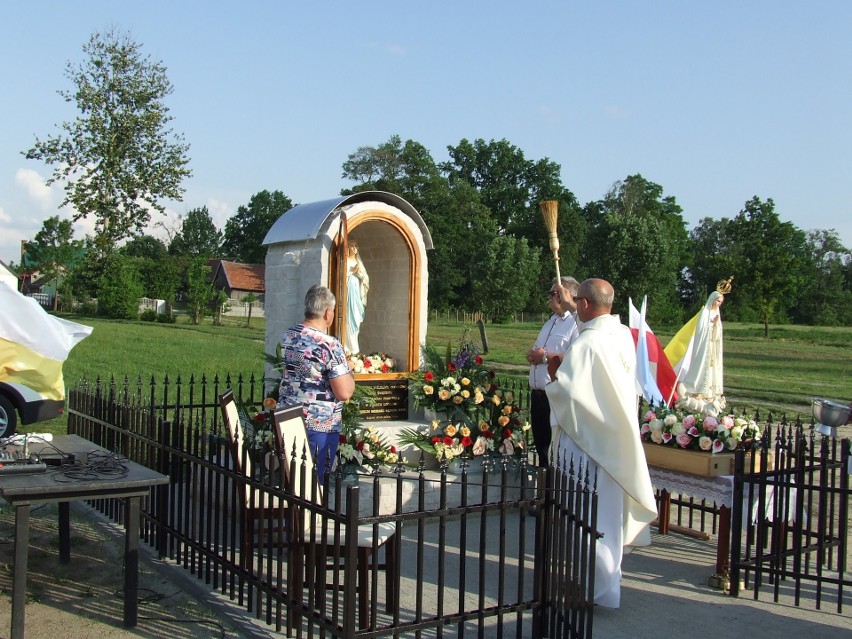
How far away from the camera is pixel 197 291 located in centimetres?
4234

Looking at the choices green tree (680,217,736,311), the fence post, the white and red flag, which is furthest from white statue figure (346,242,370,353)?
green tree (680,217,736,311)

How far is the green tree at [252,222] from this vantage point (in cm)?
8656

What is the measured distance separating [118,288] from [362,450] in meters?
38.3

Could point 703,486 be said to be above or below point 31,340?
below

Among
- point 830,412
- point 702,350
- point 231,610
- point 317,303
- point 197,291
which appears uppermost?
point 197,291

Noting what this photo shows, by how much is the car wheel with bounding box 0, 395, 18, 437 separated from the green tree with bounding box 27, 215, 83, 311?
35.8 metres

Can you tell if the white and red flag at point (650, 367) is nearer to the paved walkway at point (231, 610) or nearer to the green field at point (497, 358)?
the paved walkway at point (231, 610)

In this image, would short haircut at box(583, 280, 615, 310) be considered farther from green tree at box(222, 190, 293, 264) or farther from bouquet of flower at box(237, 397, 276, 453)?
green tree at box(222, 190, 293, 264)

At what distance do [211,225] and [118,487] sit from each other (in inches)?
4458

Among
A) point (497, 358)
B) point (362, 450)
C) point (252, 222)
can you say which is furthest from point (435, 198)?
point (362, 450)

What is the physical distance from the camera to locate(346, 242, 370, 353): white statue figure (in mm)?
9406

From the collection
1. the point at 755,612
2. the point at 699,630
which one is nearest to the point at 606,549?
the point at 699,630

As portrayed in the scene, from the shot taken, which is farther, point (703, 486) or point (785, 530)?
point (703, 486)

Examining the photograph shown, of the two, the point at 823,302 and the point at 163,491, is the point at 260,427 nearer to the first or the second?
the point at 163,491
